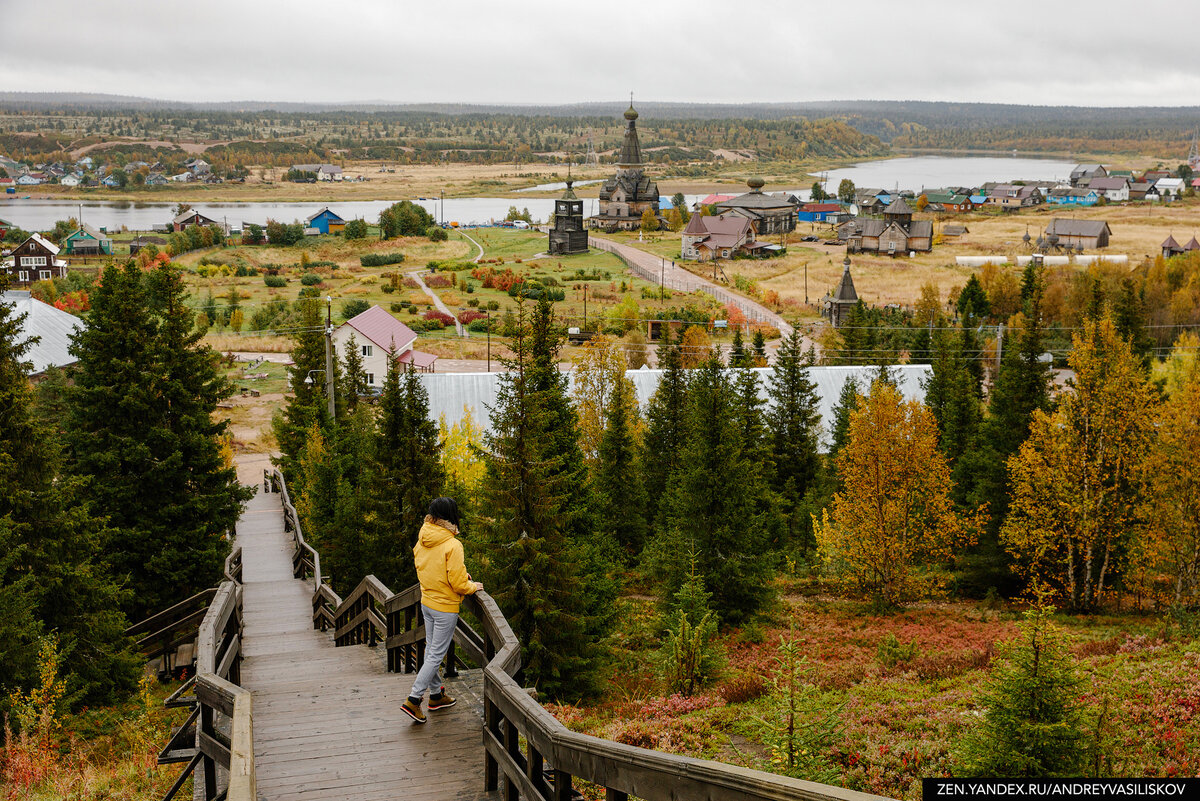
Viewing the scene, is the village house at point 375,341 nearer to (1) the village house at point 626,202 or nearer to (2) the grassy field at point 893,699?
(2) the grassy field at point 893,699

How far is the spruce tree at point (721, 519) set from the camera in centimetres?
2347

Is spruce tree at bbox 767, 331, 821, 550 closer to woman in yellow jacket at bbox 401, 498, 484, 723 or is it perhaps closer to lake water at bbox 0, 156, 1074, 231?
woman in yellow jacket at bbox 401, 498, 484, 723

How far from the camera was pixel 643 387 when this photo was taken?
4200 centimetres

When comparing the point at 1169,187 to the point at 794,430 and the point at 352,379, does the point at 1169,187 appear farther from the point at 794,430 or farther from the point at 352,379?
the point at 352,379

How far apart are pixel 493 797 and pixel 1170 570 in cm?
2749

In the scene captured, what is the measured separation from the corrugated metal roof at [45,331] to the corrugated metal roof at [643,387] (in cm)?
1928

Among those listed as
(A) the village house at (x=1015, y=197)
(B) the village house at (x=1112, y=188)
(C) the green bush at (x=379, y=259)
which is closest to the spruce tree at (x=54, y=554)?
(C) the green bush at (x=379, y=259)

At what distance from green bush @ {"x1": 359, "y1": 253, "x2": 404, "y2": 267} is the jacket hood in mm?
94190

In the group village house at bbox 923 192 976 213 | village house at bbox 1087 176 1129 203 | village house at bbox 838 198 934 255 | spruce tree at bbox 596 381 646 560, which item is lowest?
spruce tree at bbox 596 381 646 560

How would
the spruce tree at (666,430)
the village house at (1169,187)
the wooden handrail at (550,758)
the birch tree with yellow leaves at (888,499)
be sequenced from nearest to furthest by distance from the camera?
the wooden handrail at (550,758) < the birch tree with yellow leaves at (888,499) < the spruce tree at (666,430) < the village house at (1169,187)

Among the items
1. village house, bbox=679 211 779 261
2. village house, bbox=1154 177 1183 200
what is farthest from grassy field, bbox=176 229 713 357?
village house, bbox=1154 177 1183 200

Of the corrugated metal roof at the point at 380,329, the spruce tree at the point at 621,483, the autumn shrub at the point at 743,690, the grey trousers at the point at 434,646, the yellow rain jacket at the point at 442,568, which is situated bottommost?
the spruce tree at the point at 621,483

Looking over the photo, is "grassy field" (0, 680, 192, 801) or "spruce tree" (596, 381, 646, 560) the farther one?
"spruce tree" (596, 381, 646, 560)

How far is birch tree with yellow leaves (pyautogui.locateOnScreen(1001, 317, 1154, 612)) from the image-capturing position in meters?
25.9
